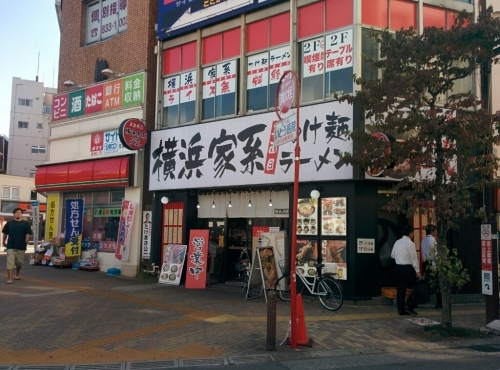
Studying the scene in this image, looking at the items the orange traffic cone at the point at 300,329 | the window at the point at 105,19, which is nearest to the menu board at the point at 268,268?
the orange traffic cone at the point at 300,329

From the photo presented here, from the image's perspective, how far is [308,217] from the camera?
13508mm

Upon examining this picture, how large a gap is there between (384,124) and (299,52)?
501cm

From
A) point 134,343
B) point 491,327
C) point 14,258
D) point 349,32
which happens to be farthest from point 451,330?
point 14,258

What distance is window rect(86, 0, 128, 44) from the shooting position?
1947 cm

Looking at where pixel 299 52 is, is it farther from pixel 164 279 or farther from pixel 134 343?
pixel 134 343

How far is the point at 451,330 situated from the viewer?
31.1ft

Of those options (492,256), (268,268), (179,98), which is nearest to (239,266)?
(268,268)

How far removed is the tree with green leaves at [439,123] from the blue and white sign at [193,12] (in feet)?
20.1

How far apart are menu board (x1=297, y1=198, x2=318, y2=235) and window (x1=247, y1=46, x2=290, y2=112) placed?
2955 millimetres

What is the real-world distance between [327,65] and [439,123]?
4.82 m

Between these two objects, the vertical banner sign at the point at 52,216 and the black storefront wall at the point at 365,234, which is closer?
the black storefront wall at the point at 365,234

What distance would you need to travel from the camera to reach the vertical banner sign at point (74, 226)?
1944 cm

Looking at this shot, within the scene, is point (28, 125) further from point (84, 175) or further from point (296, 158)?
point (296, 158)

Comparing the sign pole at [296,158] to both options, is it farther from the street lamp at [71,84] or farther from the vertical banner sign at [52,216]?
the vertical banner sign at [52,216]
